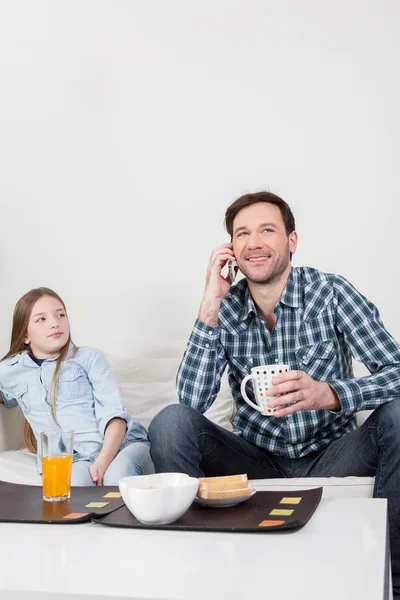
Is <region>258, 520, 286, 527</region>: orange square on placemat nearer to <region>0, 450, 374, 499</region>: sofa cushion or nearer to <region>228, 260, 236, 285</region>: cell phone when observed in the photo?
<region>0, 450, 374, 499</region>: sofa cushion

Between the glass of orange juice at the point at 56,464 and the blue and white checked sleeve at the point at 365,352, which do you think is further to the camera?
the blue and white checked sleeve at the point at 365,352

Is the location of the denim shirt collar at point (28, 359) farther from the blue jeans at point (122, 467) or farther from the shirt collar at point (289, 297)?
the shirt collar at point (289, 297)

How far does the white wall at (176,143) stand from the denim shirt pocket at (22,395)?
71 cm

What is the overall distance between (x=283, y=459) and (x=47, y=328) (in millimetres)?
808

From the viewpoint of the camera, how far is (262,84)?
2.70 metres

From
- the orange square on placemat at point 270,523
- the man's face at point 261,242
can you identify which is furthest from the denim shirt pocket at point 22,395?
the orange square on placemat at point 270,523

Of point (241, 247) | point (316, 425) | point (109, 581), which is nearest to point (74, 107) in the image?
point (241, 247)

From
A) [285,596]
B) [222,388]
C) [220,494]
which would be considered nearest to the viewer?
[285,596]

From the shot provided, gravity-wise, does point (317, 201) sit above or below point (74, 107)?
below

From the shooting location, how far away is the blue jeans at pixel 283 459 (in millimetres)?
1609

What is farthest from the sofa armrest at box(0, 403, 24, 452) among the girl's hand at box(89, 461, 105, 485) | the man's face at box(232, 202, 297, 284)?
the man's face at box(232, 202, 297, 284)

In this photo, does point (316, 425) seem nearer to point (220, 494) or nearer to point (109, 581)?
point (220, 494)

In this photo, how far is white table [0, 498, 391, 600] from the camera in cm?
83

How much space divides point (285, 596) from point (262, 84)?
7.29ft
